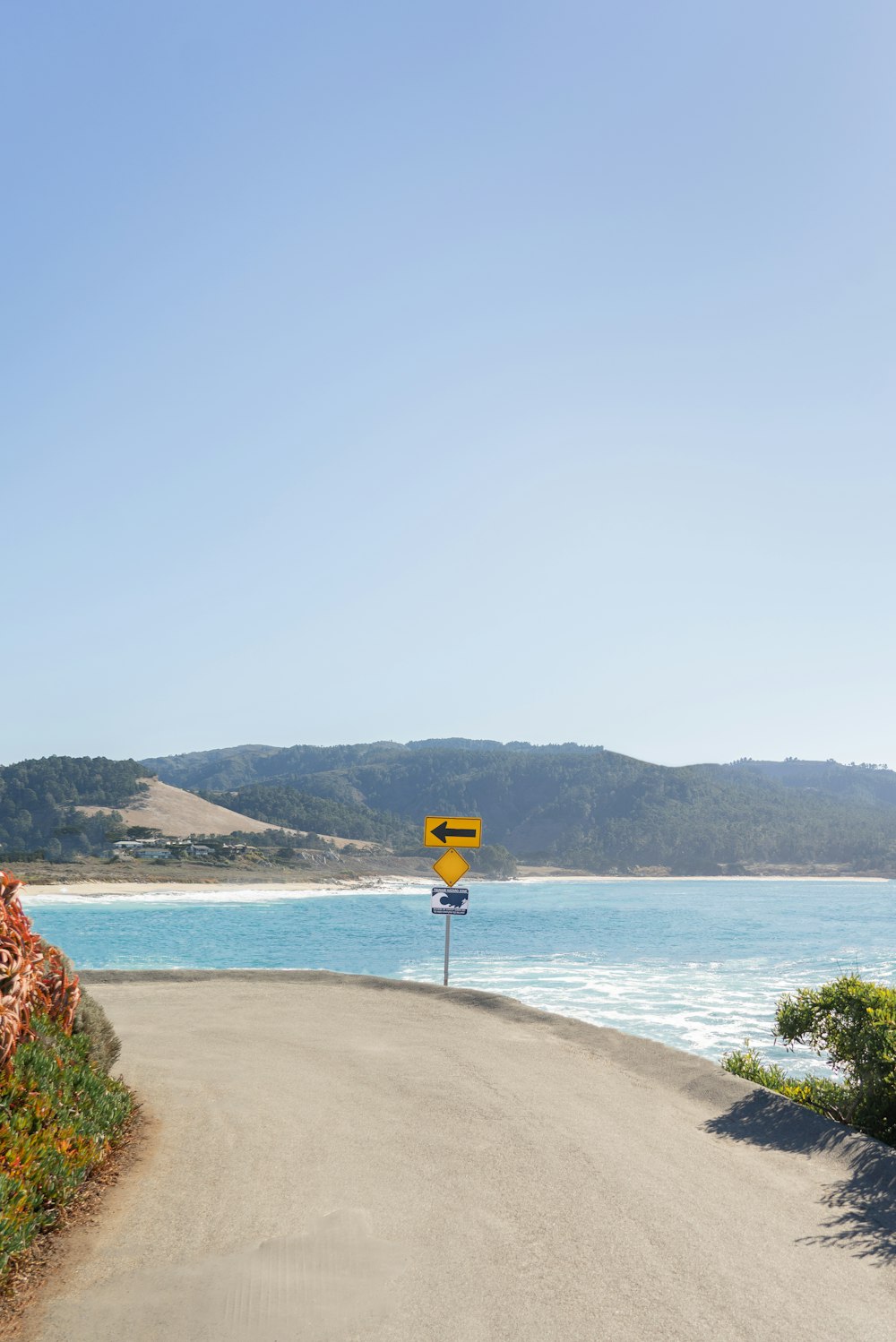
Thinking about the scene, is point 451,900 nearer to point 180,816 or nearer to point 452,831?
point 452,831

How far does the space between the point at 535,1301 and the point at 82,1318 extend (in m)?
2.05

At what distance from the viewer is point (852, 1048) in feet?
26.9

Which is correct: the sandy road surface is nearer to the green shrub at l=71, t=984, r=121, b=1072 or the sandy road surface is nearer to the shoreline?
the green shrub at l=71, t=984, r=121, b=1072

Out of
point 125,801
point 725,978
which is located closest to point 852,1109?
point 725,978

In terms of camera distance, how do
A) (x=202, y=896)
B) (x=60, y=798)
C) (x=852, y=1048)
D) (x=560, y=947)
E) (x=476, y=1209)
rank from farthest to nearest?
1. (x=60, y=798)
2. (x=202, y=896)
3. (x=560, y=947)
4. (x=852, y=1048)
5. (x=476, y=1209)

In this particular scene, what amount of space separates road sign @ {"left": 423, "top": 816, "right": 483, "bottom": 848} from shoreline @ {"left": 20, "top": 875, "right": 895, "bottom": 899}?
29328mm

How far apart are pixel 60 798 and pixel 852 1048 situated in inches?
5783

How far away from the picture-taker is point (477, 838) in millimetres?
15016

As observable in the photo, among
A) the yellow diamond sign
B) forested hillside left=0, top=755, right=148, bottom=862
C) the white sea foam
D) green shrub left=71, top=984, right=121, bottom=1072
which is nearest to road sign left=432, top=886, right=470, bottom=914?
the yellow diamond sign

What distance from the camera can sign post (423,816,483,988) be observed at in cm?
1484

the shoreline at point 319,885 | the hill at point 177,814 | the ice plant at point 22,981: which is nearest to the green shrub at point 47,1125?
the ice plant at point 22,981

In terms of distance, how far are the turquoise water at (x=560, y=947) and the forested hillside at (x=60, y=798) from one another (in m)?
46.5

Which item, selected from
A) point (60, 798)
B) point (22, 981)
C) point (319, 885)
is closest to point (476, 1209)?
point (22, 981)

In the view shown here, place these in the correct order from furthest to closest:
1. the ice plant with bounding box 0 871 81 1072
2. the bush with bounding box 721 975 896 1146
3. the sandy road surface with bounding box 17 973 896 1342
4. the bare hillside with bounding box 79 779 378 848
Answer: the bare hillside with bounding box 79 779 378 848, the bush with bounding box 721 975 896 1146, the ice plant with bounding box 0 871 81 1072, the sandy road surface with bounding box 17 973 896 1342
